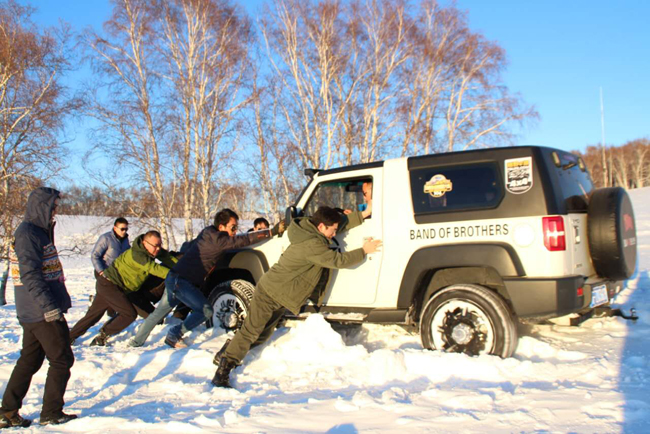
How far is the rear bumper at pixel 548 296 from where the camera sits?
412 centimetres

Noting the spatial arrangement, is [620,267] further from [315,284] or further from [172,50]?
[172,50]

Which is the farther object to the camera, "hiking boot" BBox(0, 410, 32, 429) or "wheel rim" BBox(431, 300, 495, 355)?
"wheel rim" BBox(431, 300, 495, 355)

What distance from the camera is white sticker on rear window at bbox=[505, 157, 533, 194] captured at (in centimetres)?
436

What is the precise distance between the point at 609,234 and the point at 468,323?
4.67ft

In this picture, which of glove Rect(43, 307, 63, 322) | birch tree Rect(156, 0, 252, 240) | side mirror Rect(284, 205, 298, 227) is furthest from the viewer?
birch tree Rect(156, 0, 252, 240)

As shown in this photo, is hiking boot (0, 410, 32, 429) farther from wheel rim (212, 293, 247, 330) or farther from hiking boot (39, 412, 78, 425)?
wheel rim (212, 293, 247, 330)

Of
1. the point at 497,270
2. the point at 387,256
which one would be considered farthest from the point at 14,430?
the point at 497,270

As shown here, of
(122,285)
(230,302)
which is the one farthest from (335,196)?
(122,285)

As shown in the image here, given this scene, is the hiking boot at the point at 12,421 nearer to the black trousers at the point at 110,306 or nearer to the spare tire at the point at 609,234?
the black trousers at the point at 110,306

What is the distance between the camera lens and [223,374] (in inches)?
170

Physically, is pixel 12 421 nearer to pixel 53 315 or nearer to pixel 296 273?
pixel 53 315

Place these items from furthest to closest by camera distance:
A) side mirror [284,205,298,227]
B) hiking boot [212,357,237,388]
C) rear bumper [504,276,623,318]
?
side mirror [284,205,298,227]
hiking boot [212,357,237,388]
rear bumper [504,276,623,318]

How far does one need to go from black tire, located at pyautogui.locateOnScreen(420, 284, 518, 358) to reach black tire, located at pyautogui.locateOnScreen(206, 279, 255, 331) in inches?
88.1

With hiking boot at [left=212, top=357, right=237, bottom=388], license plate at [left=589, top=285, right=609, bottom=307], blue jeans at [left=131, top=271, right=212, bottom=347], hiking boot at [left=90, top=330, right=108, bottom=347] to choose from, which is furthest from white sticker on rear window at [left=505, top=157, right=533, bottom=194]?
hiking boot at [left=90, top=330, right=108, bottom=347]
